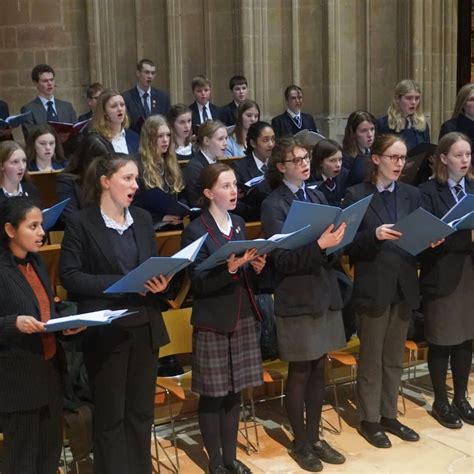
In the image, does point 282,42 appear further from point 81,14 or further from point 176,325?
point 176,325

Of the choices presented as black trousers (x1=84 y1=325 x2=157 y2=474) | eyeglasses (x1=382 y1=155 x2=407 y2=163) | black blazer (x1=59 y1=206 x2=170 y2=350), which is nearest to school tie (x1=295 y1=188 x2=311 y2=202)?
eyeglasses (x1=382 y1=155 x2=407 y2=163)

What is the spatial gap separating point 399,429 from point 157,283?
2028 mm

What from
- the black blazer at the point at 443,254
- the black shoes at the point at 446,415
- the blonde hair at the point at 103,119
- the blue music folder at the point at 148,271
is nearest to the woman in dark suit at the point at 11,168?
the blonde hair at the point at 103,119

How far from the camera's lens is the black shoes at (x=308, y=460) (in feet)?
16.2

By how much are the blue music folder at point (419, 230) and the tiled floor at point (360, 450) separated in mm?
1148

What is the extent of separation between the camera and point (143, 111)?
927cm

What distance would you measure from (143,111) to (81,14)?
6.22ft

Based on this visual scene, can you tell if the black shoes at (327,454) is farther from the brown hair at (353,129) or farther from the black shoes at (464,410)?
the brown hair at (353,129)

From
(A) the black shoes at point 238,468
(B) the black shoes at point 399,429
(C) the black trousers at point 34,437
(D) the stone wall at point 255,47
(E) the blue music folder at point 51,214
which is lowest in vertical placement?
(B) the black shoes at point 399,429

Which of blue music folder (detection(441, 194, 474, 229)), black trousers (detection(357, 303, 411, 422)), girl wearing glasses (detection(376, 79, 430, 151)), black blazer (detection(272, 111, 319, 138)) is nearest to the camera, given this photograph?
blue music folder (detection(441, 194, 474, 229))

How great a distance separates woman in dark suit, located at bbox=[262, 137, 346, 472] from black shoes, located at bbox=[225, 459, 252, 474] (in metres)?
0.37

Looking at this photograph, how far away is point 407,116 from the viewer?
7.47 metres

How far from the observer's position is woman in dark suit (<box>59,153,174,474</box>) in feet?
14.0

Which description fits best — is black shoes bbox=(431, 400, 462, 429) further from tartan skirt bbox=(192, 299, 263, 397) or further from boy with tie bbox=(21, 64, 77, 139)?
boy with tie bbox=(21, 64, 77, 139)
